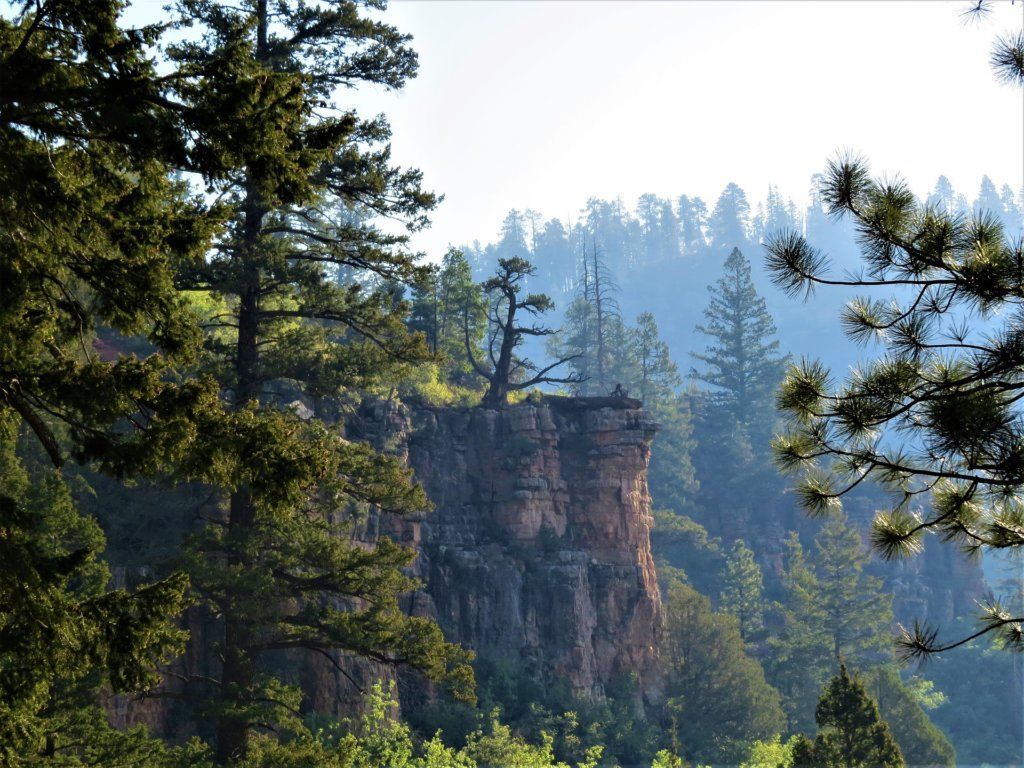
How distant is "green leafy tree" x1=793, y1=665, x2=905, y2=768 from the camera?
21203mm

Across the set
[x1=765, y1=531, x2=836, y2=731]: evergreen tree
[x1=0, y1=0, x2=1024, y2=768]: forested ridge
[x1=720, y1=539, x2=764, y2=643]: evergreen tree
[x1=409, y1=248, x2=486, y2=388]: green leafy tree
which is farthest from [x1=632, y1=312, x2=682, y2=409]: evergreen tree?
[x1=0, y1=0, x2=1024, y2=768]: forested ridge

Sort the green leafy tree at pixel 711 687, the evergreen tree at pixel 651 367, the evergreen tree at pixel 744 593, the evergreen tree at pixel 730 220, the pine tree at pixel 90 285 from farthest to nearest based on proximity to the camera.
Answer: the evergreen tree at pixel 730 220
the evergreen tree at pixel 651 367
the evergreen tree at pixel 744 593
the green leafy tree at pixel 711 687
the pine tree at pixel 90 285

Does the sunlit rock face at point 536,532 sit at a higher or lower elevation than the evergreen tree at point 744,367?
lower

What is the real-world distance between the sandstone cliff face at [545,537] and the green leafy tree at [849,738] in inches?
470

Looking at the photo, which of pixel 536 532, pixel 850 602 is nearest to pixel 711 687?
pixel 536 532

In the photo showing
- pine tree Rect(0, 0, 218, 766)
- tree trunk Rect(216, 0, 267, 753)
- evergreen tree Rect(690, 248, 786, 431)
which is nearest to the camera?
pine tree Rect(0, 0, 218, 766)

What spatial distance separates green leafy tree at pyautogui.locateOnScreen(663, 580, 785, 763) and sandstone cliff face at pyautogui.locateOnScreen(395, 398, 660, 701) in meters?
2.01

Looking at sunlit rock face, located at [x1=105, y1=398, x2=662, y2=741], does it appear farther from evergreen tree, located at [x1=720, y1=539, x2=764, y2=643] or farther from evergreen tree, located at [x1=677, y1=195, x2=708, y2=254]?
evergreen tree, located at [x1=677, y1=195, x2=708, y2=254]

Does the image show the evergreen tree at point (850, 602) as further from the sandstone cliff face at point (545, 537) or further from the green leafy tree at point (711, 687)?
the sandstone cliff face at point (545, 537)

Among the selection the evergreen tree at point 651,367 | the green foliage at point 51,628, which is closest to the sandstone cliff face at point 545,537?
the green foliage at point 51,628

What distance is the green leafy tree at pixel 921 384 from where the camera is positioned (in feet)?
23.4

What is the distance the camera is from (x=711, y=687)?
3706 cm

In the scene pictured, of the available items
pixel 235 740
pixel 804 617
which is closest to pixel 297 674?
pixel 235 740

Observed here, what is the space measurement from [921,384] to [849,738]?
52.7 ft
